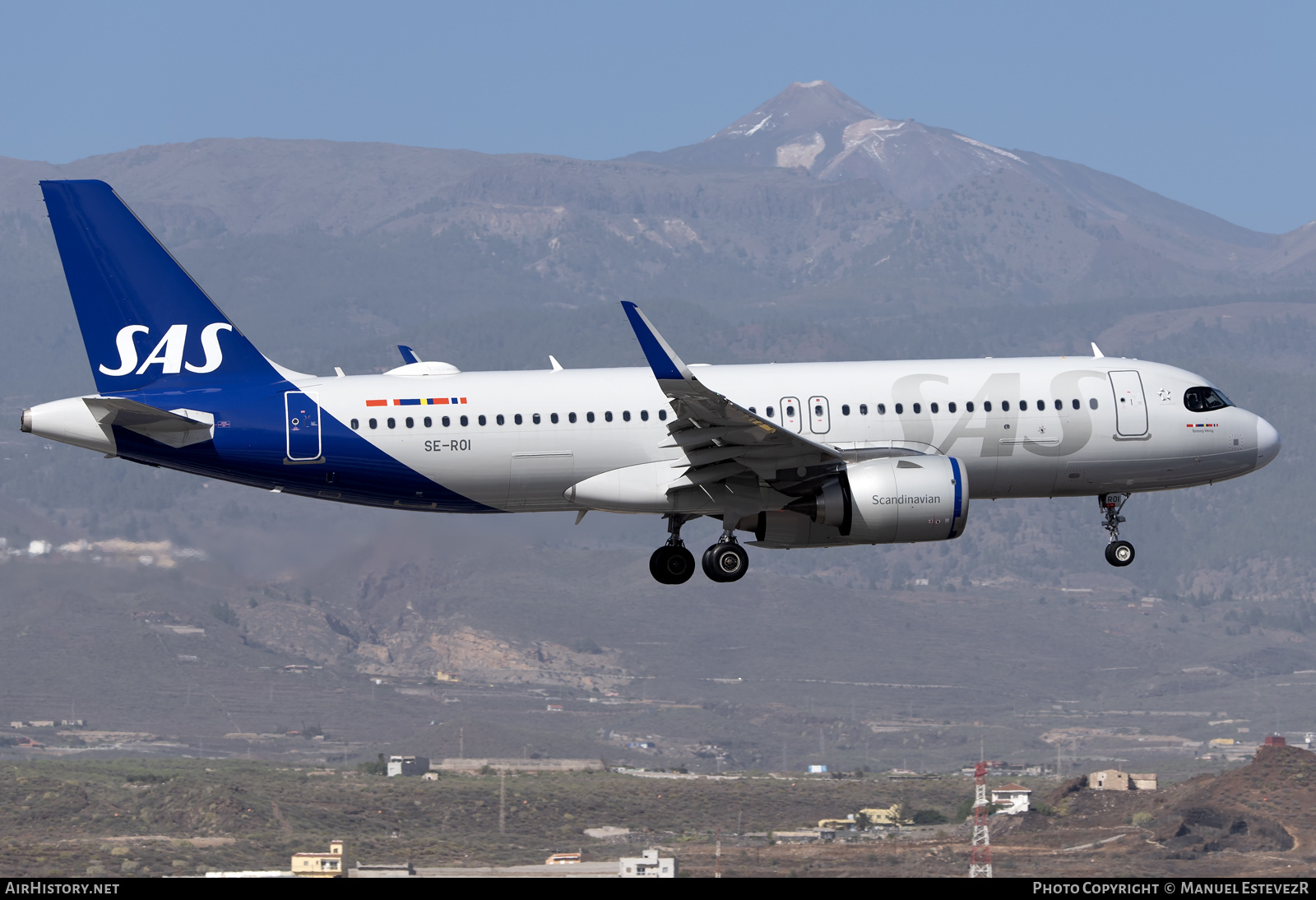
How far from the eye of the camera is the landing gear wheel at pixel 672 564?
4734 cm

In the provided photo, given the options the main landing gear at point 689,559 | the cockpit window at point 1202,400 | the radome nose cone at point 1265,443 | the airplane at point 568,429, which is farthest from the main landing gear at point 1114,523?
the main landing gear at point 689,559

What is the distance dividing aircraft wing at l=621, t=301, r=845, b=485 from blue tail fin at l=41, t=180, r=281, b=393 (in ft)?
36.0

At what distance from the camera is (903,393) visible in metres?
46.5

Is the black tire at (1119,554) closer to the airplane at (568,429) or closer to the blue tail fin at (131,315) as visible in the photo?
the airplane at (568,429)

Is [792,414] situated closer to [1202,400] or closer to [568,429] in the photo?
[568,429]

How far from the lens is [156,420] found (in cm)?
4434

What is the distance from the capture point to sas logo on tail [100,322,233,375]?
46094 mm

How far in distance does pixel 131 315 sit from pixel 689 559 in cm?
1564

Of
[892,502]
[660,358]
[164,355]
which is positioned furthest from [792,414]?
[164,355]

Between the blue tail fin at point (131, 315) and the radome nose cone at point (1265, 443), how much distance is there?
1050 inches

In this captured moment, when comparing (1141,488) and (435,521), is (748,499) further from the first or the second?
(435,521)

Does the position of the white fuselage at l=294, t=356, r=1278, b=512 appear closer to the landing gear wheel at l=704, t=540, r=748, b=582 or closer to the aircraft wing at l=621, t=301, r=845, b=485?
the aircraft wing at l=621, t=301, r=845, b=485
